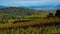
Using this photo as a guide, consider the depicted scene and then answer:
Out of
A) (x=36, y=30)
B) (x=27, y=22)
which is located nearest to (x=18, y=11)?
(x=27, y=22)

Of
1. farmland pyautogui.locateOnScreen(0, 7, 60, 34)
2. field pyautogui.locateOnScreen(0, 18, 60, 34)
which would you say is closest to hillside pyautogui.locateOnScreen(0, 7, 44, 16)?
farmland pyautogui.locateOnScreen(0, 7, 60, 34)

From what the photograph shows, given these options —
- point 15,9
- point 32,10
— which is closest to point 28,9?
point 32,10

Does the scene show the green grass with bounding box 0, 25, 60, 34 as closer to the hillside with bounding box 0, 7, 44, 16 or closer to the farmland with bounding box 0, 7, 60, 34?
the farmland with bounding box 0, 7, 60, 34

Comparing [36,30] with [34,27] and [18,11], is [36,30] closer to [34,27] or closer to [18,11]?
[34,27]

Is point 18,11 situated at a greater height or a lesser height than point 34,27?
greater

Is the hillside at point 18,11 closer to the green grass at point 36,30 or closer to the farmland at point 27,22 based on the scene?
the farmland at point 27,22

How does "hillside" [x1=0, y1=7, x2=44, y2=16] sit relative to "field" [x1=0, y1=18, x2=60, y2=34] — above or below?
above

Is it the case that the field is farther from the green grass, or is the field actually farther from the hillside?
the hillside

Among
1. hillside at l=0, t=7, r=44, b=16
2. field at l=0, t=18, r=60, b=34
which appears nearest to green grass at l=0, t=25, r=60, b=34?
field at l=0, t=18, r=60, b=34

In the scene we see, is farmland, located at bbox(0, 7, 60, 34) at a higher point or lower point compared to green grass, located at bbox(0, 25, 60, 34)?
higher

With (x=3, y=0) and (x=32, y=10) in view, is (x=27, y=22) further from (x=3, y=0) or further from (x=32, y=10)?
(x=3, y=0)

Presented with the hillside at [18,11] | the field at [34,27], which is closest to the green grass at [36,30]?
the field at [34,27]

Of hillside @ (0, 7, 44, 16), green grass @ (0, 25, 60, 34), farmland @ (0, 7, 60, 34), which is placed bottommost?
green grass @ (0, 25, 60, 34)
